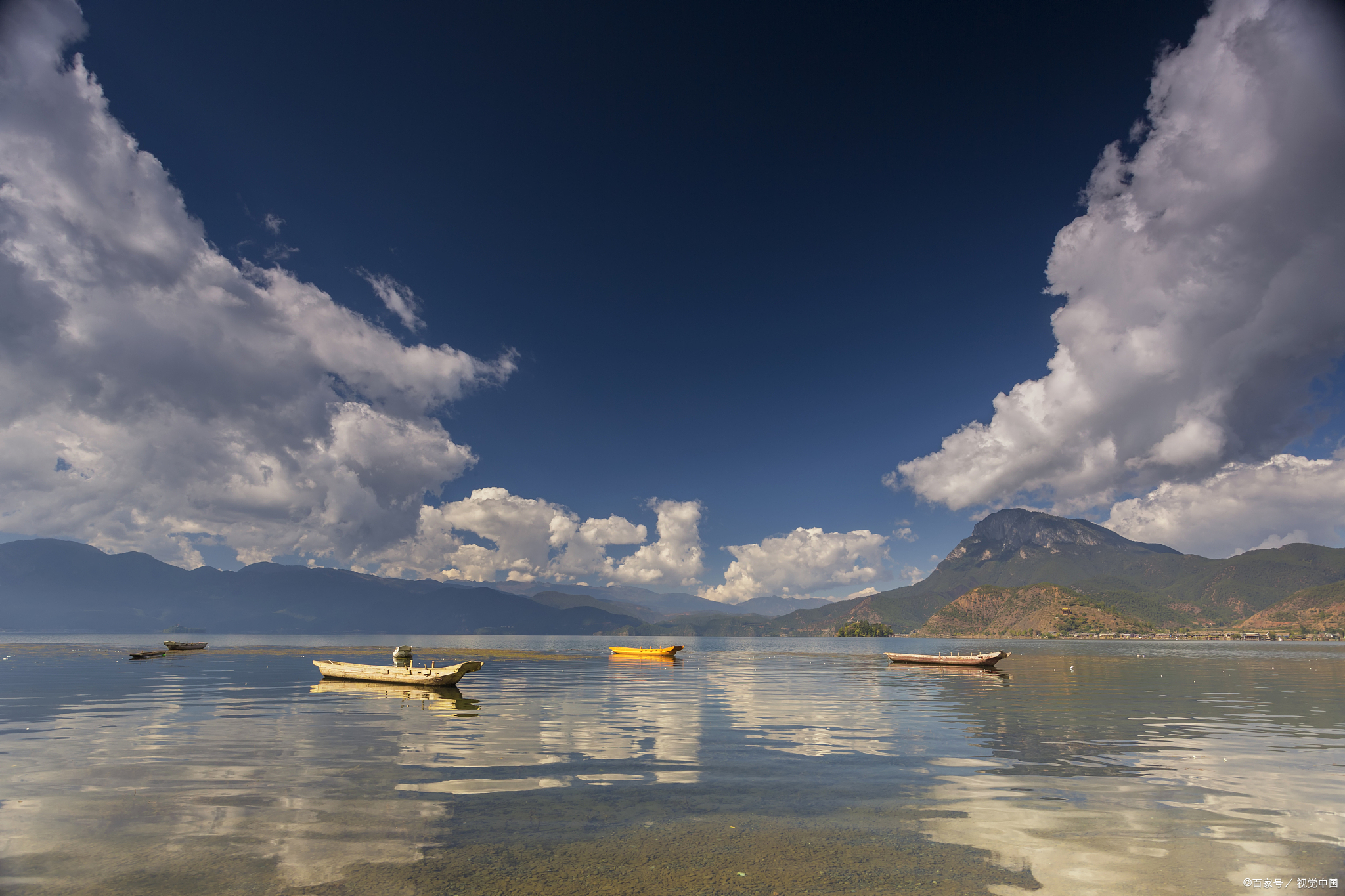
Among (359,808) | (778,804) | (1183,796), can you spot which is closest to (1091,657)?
(1183,796)

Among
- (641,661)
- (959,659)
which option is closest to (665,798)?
(959,659)

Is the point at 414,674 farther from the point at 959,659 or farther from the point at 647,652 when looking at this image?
the point at 647,652

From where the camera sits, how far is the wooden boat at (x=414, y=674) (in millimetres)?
57531

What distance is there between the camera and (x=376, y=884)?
44.5 feet

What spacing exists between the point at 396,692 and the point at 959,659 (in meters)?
81.0

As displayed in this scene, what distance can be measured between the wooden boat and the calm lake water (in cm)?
974

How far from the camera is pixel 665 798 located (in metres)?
21.0

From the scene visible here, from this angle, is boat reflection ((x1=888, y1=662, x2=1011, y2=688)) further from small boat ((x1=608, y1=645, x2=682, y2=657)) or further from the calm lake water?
small boat ((x1=608, y1=645, x2=682, y2=657))

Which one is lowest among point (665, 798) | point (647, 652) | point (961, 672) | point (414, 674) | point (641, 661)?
point (641, 661)

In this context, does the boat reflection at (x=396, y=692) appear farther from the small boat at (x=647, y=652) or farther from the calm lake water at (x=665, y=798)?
the small boat at (x=647, y=652)

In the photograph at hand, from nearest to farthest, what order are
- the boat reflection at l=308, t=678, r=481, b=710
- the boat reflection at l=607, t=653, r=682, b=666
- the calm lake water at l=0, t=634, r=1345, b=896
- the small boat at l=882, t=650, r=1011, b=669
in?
the calm lake water at l=0, t=634, r=1345, b=896
the boat reflection at l=308, t=678, r=481, b=710
the small boat at l=882, t=650, r=1011, b=669
the boat reflection at l=607, t=653, r=682, b=666

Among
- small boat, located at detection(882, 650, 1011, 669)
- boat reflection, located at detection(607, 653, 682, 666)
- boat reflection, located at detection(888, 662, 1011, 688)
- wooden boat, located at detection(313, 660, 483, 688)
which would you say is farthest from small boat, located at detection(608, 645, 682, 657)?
wooden boat, located at detection(313, 660, 483, 688)

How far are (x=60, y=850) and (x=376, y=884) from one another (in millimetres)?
9743

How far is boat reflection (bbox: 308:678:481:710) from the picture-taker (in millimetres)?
49438
